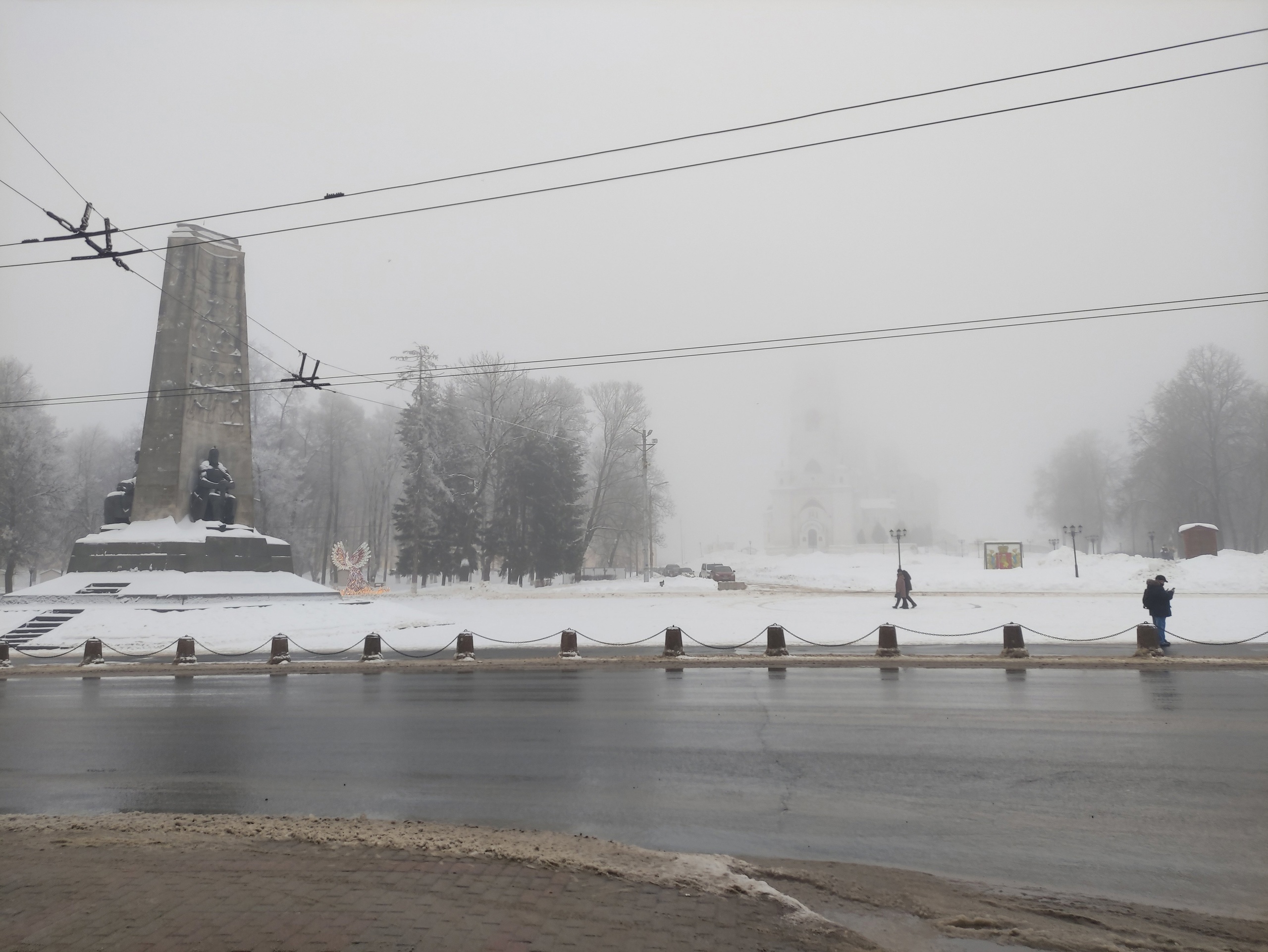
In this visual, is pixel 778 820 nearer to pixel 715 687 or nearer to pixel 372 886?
pixel 372 886

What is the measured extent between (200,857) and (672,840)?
3.34 meters

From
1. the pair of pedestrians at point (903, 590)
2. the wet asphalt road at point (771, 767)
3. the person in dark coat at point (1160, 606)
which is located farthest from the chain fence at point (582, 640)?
the wet asphalt road at point (771, 767)

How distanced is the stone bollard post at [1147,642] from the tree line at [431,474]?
3427 centimetres

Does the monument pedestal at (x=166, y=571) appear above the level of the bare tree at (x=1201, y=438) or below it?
below

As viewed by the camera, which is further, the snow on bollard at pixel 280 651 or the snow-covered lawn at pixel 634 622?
the snow-covered lawn at pixel 634 622

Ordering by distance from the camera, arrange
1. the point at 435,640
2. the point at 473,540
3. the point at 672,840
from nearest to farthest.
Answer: the point at 672,840, the point at 435,640, the point at 473,540

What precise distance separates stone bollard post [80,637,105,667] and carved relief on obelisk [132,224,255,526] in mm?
8300

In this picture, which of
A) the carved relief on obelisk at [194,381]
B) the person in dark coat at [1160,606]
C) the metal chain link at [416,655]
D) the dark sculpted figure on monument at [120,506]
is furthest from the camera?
the dark sculpted figure on monument at [120,506]

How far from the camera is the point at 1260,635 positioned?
61.3 ft

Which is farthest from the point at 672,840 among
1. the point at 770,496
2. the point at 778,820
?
the point at 770,496

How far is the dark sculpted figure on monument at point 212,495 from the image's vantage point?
28031mm

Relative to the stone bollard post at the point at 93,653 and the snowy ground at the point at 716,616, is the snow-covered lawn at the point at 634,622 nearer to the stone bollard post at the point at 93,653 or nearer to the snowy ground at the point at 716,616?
the snowy ground at the point at 716,616

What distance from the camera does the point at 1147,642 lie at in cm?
1653

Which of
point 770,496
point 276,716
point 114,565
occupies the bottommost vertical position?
point 276,716
